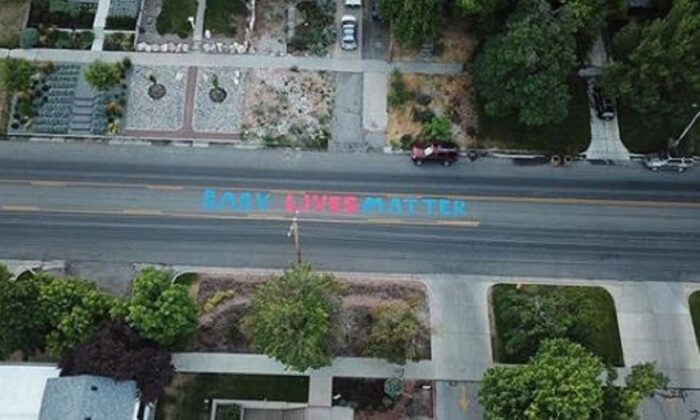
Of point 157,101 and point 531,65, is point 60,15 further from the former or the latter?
point 531,65

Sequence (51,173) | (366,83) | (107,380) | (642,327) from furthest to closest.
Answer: (366,83), (51,173), (642,327), (107,380)

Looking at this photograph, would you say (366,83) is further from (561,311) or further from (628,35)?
(561,311)

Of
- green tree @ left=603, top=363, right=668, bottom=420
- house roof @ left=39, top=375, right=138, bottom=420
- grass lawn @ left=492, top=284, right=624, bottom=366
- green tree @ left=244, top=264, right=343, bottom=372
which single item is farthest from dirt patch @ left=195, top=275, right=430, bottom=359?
green tree @ left=603, top=363, right=668, bottom=420

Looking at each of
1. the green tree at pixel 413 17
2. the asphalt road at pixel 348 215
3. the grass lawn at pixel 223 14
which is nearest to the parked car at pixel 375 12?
the green tree at pixel 413 17

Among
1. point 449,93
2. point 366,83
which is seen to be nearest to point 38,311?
point 366,83

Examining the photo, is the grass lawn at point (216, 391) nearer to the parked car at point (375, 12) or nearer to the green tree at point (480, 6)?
the green tree at point (480, 6)

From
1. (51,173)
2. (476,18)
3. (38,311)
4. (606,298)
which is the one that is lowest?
(38,311)
